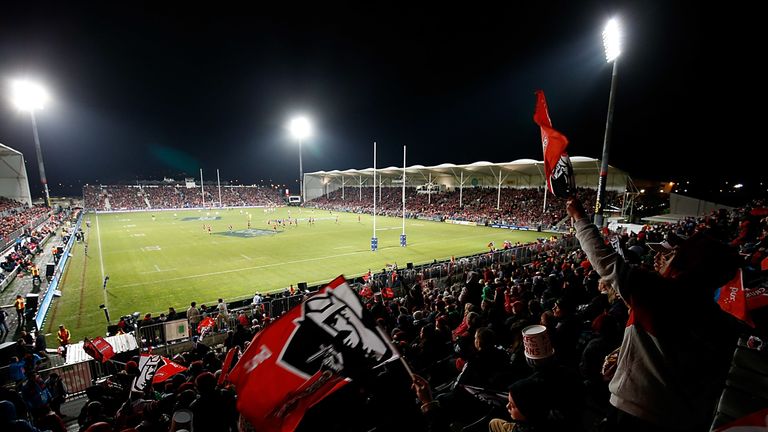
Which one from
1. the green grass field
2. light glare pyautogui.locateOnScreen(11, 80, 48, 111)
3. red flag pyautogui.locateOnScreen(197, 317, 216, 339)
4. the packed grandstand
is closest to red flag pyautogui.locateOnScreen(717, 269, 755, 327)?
the packed grandstand

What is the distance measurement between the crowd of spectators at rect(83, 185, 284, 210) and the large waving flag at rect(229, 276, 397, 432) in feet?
268

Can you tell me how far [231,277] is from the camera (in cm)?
2080

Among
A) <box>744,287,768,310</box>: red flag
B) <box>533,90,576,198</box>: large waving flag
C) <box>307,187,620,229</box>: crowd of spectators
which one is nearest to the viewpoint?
<box>533,90,576,198</box>: large waving flag

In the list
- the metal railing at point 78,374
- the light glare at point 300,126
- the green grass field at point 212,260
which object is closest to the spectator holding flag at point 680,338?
the metal railing at point 78,374

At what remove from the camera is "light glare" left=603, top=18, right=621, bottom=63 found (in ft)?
56.1

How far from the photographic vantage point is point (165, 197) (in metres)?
81.3

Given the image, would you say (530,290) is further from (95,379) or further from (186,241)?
(186,241)

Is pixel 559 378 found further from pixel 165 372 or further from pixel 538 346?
pixel 165 372

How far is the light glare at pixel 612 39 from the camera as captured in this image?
17.1 meters

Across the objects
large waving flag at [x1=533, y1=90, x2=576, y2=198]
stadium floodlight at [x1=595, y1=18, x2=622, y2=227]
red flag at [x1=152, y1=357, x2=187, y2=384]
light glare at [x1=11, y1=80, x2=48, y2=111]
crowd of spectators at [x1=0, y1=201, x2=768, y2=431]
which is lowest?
red flag at [x1=152, y1=357, x2=187, y2=384]

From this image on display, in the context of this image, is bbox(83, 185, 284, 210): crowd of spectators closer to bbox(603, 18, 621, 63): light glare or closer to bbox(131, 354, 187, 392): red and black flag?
bbox(603, 18, 621, 63): light glare

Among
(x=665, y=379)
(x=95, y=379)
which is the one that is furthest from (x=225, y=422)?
(x=95, y=379)

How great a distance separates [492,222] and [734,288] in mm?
42114

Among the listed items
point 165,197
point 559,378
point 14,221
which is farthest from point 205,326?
point 165,197
